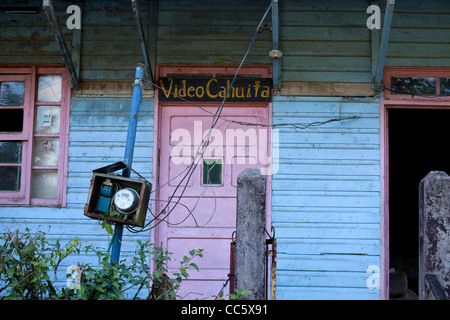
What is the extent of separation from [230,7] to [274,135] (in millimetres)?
1713

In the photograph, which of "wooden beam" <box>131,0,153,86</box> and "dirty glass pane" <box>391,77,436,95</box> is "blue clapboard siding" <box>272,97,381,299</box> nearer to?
"dirty glass pane" <box>391,77,436,95</box>

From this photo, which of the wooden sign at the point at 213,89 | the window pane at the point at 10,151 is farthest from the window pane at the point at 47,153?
the wooden sign at the point at 213,89

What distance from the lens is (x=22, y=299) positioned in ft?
11.0

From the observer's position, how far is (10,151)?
5.81m

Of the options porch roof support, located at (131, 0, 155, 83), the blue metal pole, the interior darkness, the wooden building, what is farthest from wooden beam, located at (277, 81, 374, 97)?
the interior darkness

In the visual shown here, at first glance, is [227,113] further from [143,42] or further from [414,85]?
[414,85]

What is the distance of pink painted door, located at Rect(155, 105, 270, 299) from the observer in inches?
223

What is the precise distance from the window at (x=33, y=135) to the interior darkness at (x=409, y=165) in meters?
6.45

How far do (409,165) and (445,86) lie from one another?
480cm

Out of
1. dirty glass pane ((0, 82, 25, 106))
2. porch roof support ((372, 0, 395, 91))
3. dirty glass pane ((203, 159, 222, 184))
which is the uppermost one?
porch roof support ((372, 0, 395, 91))

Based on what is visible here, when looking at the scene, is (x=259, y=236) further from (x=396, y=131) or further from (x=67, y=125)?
(x=396, y=131)

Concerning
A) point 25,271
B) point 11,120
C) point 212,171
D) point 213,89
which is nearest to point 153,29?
point 213,89

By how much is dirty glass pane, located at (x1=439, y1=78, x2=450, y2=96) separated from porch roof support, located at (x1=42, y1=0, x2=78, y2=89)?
14.8 ft

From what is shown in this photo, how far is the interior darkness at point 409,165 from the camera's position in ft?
31.7
